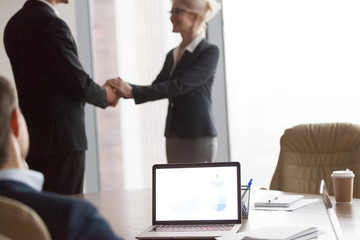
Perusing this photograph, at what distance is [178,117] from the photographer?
13.9 ft

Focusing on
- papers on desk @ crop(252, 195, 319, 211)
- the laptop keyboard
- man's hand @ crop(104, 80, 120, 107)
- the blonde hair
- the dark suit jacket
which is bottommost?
papers on desk @ crop(252, 195, 319, 211)

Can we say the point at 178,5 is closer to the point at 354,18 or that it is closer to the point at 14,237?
the point at 354,18

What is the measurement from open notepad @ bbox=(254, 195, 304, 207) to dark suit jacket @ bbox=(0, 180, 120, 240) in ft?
4.36

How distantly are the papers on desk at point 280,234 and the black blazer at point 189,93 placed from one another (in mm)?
2278

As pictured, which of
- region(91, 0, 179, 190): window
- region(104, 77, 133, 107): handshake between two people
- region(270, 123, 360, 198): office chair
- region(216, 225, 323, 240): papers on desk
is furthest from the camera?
region(91, 0, 179, 190): window

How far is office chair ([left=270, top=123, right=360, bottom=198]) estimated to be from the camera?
3.33m

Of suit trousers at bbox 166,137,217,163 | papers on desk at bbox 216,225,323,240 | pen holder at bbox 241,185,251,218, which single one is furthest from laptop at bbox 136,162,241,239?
suit trousers at bbox 166,137,217,163

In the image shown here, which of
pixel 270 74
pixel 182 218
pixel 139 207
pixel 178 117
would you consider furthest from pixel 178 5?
pixel 182 218

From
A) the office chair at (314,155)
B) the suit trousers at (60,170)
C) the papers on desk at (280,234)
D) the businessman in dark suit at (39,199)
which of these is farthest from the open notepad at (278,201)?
the businessman in dark suit at (39,199)

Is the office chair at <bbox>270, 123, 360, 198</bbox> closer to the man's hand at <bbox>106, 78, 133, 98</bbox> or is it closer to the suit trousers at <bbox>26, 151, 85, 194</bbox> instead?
the suit trousers at <bbox>26, 151, 85, 194</bbox>

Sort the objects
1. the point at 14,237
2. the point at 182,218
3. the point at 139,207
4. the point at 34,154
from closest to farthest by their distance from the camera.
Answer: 1. the point at 14,237
2. the point at 182,218
3. the point at 139,207
4. the point at 34,154

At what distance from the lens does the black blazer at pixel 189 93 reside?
415 cm

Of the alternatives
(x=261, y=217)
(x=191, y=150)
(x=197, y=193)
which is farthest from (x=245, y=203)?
(x=191, y=150)

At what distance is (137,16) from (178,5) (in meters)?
1.51
